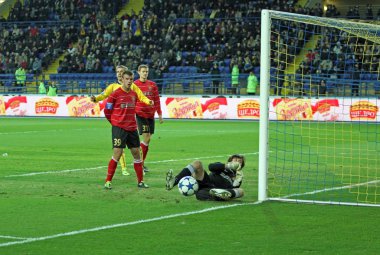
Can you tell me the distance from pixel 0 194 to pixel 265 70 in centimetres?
439

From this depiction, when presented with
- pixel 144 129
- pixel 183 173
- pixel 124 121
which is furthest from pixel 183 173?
pixel 144 129

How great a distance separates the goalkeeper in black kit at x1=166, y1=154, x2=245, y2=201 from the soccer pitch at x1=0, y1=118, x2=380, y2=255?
0.20 metres

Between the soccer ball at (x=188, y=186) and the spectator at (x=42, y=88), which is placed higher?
the spectator at (x=42, y=88)

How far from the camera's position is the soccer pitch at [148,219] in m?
8.12

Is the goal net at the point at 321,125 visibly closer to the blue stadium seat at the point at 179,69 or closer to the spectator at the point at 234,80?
the spectator at the point at 234,80

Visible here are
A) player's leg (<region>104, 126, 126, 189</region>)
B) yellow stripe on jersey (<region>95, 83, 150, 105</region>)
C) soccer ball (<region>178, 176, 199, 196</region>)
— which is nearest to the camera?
soccer ball (<region>178, 176, 199, 196</region>)

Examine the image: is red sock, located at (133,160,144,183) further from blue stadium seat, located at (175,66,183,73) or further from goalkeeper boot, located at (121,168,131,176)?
blue stadium seat, located at (175,66,183,73)

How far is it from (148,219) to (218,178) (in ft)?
6.86

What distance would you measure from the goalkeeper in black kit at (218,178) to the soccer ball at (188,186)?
72mm

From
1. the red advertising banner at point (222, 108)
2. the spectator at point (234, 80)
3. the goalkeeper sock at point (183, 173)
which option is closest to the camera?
the goalkeeper sock at point (183, 173)

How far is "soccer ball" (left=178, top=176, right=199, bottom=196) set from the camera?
11.4 metres

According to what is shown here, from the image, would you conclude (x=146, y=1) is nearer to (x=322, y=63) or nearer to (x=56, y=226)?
(x=322, y=63)

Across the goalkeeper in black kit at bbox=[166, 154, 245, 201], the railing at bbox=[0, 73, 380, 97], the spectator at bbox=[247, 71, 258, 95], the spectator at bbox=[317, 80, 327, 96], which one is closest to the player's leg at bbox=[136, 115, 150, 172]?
the goalkeeper in black kit at bbox=[166, 154, 245, 201]

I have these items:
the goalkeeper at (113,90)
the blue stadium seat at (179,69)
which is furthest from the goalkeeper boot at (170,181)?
the blue stadium seat at (179,69)
